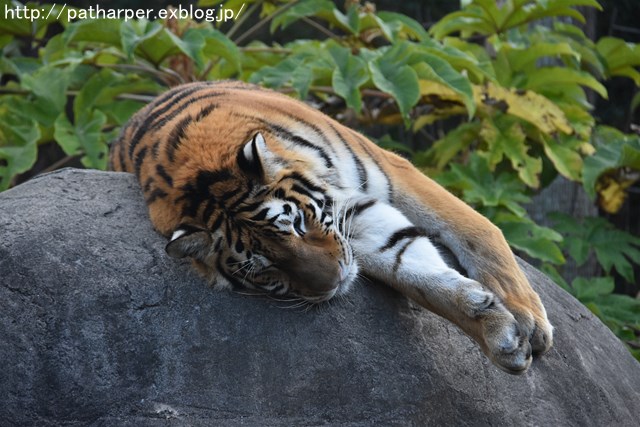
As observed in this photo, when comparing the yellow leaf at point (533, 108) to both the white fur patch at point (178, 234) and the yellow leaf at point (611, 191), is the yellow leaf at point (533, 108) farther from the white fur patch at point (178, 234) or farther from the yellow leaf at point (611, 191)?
the white fur patch at point (178, 234)

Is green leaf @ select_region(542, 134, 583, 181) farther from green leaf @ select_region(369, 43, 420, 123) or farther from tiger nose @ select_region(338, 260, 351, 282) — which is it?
tiger nose @ select_region(338, 260, 351, 282)

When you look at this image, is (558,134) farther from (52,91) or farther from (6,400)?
(6,400)

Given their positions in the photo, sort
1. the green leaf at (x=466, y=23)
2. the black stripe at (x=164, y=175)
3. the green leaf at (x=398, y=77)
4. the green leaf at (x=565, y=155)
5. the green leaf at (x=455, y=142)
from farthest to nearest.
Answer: the green leaf at (x=466, y=23)
the green leaf at (x=455, y=142)
the green leaf at (x=565, y=155)
the green leaf at (x=398, y=77)
the black stripe at (x=164, y=175)

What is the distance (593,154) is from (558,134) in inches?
10.0

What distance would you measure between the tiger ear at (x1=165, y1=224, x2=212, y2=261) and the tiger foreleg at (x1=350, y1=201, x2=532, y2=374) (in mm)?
553

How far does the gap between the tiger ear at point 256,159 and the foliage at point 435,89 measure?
1874mm

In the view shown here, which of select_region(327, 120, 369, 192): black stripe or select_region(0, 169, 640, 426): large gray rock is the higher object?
select_region(327, 120, 369, 192): black stripe

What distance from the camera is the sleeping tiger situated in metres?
2.79

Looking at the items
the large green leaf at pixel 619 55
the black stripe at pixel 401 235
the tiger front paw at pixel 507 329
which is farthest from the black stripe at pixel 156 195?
the large green leaf at pixel 619 55

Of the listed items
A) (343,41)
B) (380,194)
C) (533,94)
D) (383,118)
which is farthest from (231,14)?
(380,194)

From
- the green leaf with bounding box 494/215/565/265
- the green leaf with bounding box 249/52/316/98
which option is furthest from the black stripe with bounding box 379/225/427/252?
the green leaf with bounding box 249/52/316/98

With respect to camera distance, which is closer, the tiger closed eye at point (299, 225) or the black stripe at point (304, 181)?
the tiger closed eye at point (299, 225)

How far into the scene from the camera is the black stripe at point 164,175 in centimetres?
306

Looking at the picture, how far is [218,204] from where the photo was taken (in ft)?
9.43
